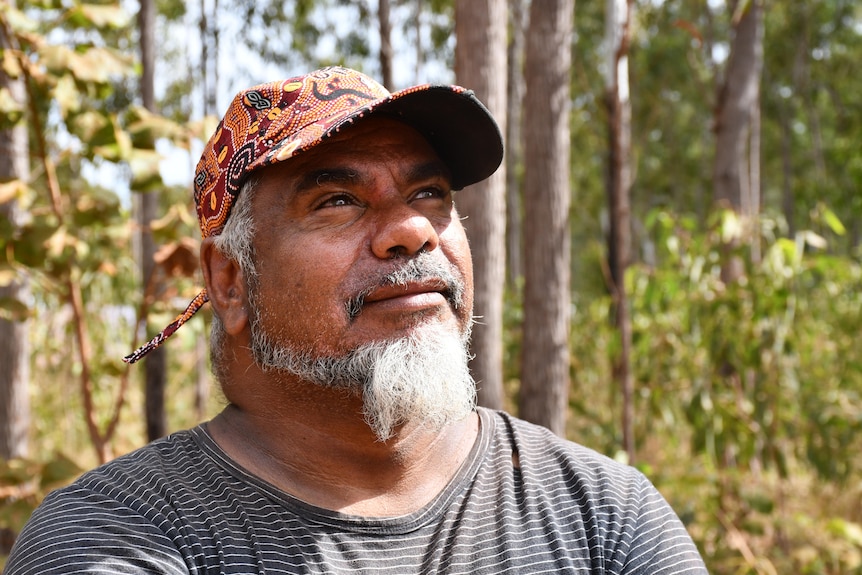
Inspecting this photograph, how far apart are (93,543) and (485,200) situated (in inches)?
84.8

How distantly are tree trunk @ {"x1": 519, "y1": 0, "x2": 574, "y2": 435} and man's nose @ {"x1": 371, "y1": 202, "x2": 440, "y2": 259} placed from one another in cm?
201

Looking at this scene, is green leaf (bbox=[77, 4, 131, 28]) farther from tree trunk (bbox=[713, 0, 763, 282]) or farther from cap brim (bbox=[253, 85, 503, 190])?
tree trunk (bbox=[713, 0, 763, 282])

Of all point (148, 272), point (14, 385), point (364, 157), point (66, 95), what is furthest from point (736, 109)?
point (364, 157)

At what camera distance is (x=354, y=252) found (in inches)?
66.8

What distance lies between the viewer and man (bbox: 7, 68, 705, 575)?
1596 millimetres

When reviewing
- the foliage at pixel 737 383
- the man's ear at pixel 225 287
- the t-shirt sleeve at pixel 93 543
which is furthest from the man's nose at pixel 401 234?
the foliage at pixel 737 383

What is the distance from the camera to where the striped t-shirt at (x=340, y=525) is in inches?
58.7

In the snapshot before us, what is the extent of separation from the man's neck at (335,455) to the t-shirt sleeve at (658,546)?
1.25 feet

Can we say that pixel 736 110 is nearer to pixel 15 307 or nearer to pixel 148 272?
pixel 148 272

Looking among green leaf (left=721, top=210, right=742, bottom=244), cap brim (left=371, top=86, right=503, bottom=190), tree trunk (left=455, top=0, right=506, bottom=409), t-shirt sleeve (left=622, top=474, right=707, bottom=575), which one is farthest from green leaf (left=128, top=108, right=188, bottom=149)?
green leaf (left=721, top=210, right=742, bottom=244)

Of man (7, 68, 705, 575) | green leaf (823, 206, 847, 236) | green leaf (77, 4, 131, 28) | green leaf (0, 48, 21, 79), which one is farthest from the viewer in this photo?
green leaf (823, 206, 847, 236)

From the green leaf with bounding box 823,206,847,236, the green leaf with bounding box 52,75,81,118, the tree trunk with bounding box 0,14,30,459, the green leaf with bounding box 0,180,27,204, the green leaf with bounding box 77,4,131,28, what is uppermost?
the green leaf with bounding box 77,4,131,28

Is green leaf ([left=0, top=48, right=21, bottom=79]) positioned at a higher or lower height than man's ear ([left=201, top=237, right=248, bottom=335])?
higher

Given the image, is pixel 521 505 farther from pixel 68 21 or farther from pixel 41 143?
pixel 68 21
